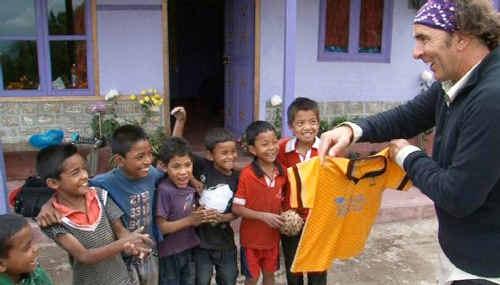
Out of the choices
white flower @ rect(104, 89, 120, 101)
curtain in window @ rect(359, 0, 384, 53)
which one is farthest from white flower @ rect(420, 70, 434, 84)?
white flower @ rect(104, 89, 120, 101)

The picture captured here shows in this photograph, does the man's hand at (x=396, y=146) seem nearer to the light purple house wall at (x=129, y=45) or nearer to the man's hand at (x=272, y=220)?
the man's hand at (x=272, y=220)

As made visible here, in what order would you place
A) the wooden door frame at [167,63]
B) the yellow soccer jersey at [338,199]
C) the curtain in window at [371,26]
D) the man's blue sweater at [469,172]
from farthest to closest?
the curtain in window at [371,26] → the wooden door frame at [167,63] → the yellow soccer jersey at [338,199] → the man's blue sweater at [469,172]

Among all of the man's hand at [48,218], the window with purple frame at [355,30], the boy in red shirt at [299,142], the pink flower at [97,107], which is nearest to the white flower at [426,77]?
the window with purple frame at [355,30]

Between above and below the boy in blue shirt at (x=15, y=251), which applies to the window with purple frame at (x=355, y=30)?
above

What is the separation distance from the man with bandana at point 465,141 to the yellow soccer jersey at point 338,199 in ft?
1.74

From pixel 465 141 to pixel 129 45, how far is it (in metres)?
5.28

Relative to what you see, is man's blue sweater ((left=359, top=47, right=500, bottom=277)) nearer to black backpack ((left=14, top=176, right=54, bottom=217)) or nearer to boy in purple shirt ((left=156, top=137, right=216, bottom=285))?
boy in purple shirt ((left=156, top=137, right=216, bottom=285))

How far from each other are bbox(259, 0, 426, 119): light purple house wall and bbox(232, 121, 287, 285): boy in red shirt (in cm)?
374

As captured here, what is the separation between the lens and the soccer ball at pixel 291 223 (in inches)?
108

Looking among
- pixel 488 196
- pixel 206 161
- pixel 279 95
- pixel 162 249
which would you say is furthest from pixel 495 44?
pixel 279 95

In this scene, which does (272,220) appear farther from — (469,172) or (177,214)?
(469,172)

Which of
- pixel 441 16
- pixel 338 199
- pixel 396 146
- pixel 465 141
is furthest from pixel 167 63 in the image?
pixel 465 141

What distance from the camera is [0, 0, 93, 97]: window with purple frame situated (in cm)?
587

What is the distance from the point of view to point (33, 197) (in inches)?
98.2
